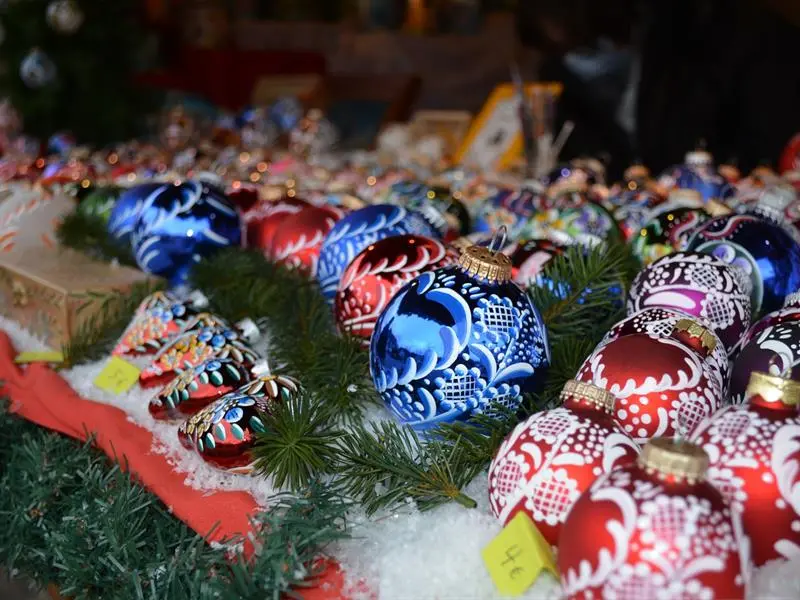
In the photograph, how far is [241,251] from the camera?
1517 mm

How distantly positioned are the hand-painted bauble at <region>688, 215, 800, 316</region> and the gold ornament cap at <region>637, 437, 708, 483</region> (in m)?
0.54

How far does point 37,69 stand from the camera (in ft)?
12.5

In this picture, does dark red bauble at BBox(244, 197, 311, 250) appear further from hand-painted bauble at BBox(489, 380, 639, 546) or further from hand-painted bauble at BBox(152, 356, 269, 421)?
hand-painted bauble at BBox(489, 380, 639, 546)

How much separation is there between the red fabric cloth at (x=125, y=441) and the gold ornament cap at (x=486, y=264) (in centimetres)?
35

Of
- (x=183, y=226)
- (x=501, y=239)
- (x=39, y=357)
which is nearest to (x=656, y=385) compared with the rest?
(x=501, y=239)

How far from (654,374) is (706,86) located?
9.47 ft

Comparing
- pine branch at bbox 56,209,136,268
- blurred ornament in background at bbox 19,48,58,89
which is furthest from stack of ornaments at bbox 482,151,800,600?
blurred ornament in background at bbox 19,48,58,89

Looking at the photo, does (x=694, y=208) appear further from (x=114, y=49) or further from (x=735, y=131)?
(x=114, y=49)

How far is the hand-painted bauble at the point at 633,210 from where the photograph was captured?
1541mm

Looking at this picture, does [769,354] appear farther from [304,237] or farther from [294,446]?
[304,237]

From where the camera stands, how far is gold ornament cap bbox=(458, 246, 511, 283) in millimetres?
957

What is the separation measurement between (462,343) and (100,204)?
121 cm

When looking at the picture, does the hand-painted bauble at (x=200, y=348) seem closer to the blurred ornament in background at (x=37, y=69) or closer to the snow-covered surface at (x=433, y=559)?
the snow-covered surface at (x=433, y=559)

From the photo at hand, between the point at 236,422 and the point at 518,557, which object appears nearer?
the point at 518,557
